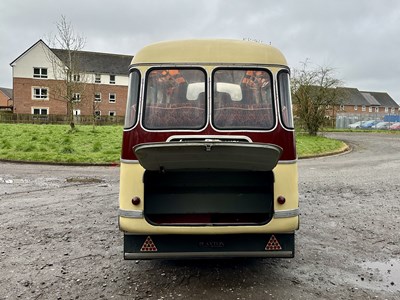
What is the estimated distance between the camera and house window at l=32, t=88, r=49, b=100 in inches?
1868

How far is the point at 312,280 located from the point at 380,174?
1042cm

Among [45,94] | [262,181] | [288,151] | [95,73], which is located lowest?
[262,181]

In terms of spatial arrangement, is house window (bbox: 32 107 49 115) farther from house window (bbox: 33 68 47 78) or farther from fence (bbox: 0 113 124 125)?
fence (bbox: 0 113 124 125)

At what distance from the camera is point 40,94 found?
47750mm

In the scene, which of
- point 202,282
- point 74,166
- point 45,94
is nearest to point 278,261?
point 202,282

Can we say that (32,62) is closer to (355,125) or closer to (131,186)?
(355,125)

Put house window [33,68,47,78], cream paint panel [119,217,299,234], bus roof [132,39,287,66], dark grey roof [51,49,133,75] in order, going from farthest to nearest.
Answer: dark grey roof [51,49,133,75], house window [33,68,47,78], bus roof [132,39,287,66], cream paint panel [119,217,299,234]

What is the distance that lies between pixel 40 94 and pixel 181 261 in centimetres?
4860

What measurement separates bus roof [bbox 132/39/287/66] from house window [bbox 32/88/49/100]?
4755cm

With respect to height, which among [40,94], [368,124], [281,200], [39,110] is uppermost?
[40,94]

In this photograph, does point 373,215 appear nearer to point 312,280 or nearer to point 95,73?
point 312,280

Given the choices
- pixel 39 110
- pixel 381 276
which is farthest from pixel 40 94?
pixel 381 276

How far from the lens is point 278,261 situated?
4.84 meters

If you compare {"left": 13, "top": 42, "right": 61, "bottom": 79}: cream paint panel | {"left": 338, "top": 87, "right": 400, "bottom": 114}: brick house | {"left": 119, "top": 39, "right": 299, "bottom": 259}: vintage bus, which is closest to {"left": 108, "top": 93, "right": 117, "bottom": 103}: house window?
{"left": 13, "top": 42, "right": 61, "bottom": 79}: cream paint panel
